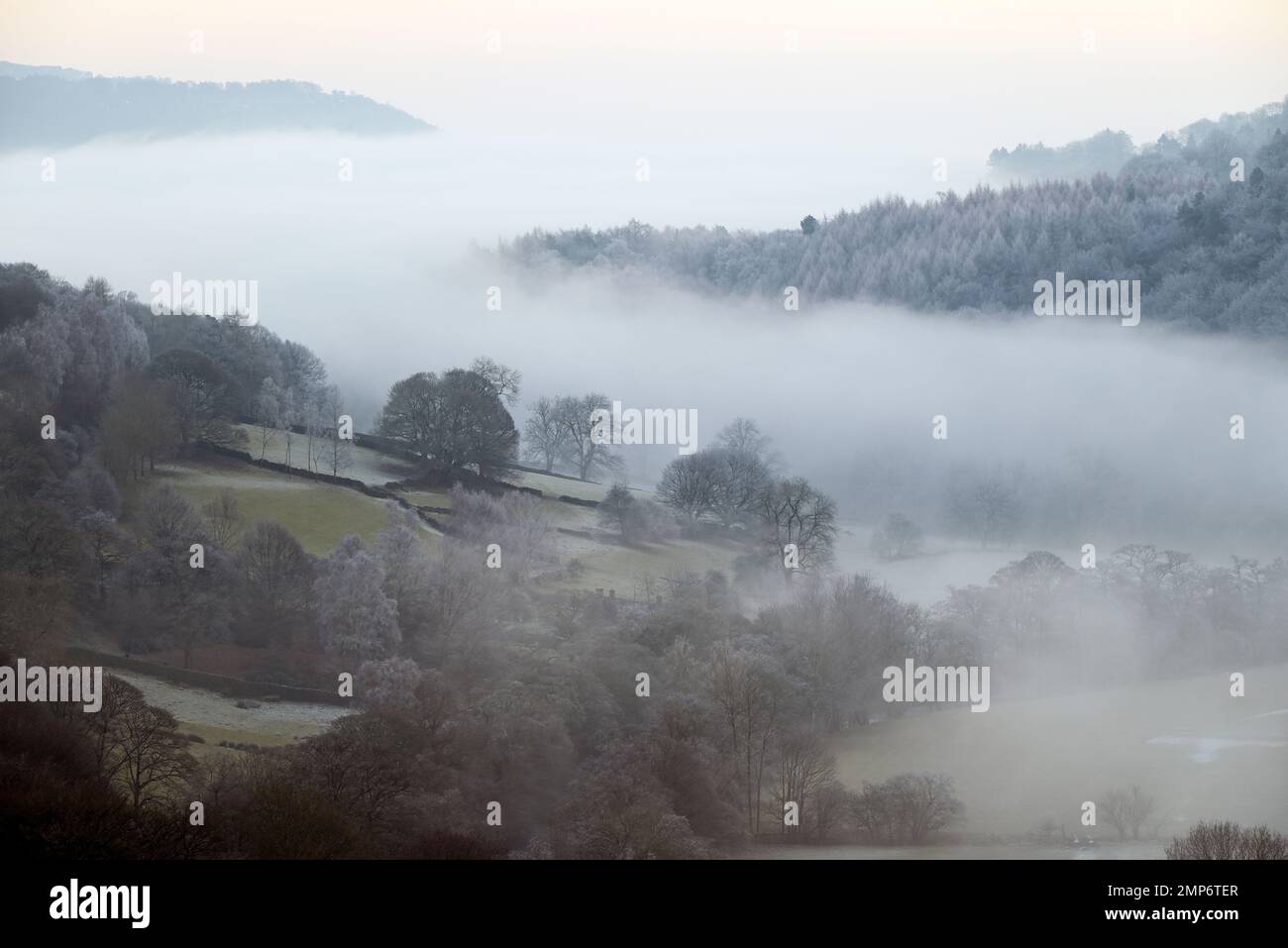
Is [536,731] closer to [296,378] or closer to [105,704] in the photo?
[105,704]

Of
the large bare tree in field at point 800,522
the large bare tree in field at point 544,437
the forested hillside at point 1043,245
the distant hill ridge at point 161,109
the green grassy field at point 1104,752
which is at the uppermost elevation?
the distant hill ridge at point 161,109

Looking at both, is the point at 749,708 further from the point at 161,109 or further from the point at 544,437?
the point at 161,109

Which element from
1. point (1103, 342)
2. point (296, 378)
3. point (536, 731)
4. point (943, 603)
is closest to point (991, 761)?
point (943, 603)

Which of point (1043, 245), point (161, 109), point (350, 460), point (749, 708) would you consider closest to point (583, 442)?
point (350, 460)

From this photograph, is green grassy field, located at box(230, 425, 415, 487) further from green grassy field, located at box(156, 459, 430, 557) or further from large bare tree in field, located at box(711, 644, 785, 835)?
large bare tree in field, located at box(711, 644, 785, 835)

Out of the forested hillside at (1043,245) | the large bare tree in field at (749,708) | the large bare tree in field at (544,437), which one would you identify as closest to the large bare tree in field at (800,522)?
the large bare tree in field at (544,437)

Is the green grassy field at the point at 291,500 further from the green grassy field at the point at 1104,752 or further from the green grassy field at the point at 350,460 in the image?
the green grassy field at the point at 1104,752
